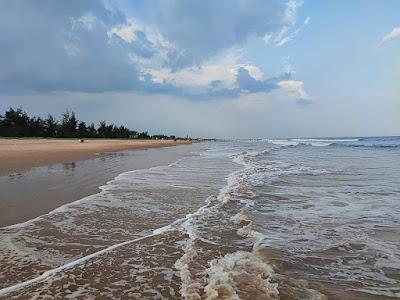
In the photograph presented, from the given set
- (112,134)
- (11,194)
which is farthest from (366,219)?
(112,134)

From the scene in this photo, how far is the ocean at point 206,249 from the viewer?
3887mm

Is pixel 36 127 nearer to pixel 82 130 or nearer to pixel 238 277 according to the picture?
pixel 82 130

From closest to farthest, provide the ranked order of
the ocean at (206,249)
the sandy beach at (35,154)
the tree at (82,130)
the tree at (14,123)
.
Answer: the ocean at (206,249)
the sandy beach at (35,154)
the tree at (14,123)
the tree at (82,130)

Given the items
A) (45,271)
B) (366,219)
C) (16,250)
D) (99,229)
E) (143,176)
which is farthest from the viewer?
(143,176)

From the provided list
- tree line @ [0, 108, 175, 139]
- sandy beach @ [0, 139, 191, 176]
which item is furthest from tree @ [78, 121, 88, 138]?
sandy beach @ [0, 139, 191, 176]

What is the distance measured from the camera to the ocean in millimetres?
3887

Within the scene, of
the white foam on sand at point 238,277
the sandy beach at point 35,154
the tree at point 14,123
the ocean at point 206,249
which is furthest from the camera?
the tree at point 14,123

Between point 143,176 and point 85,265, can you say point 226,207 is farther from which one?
point 143,176

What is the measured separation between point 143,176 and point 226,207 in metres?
6.47

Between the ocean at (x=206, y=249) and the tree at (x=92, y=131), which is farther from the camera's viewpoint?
the tree at (x=92, y=131)

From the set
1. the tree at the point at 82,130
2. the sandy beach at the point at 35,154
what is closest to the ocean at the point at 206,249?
the sandy beach at the point at 35,154

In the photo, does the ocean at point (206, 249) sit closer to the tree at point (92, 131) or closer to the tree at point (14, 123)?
the tree at point (14, 123)

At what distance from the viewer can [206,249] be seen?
5.21m

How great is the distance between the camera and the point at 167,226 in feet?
21.4
